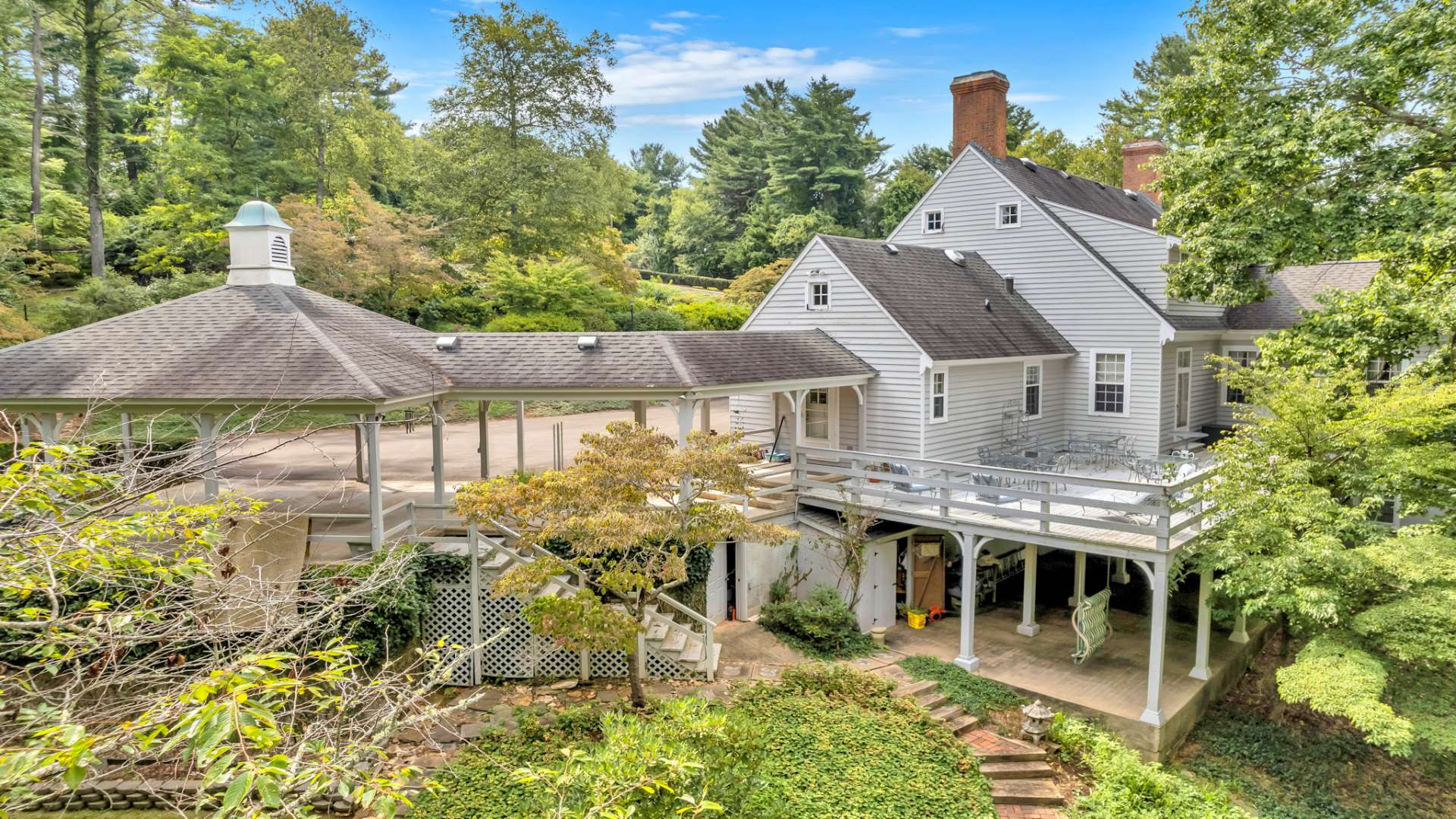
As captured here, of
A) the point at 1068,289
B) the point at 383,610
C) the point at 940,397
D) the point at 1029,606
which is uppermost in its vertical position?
the point at 1068,289

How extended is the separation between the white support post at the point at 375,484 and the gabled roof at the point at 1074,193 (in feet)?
53.9

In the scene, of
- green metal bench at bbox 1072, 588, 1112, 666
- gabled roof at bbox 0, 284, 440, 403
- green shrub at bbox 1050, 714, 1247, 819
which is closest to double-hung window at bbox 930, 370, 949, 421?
green metal bench at bbox 1072, 588, 1112, 666

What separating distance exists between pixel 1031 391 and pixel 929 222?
6084 mm

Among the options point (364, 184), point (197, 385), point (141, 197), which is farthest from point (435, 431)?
point (141, 197)

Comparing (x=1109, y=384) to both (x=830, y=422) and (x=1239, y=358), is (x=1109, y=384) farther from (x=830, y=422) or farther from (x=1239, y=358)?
(x=830, y=422)

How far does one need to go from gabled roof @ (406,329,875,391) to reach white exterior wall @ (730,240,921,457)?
1.09 m

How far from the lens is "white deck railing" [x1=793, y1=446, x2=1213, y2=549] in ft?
39.7

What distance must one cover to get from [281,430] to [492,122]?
1503 cm

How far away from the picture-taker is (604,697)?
37.8 feet

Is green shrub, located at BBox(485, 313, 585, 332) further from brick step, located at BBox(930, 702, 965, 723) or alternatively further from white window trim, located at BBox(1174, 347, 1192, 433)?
brick step, located at BBox(930, 702, 965, 723)

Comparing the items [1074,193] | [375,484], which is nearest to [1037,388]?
[1074,193]

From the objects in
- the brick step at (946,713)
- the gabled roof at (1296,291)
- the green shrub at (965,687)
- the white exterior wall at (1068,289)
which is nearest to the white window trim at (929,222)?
the white exterior wall at (1068,289)

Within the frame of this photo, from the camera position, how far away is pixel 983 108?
21938 millimetres

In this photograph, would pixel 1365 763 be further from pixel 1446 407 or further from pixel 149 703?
pixel 149 703
